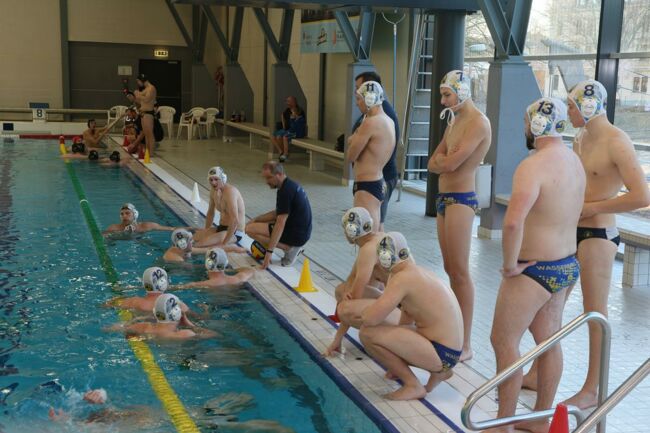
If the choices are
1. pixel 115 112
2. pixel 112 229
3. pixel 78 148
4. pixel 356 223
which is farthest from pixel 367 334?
pixel 115 112

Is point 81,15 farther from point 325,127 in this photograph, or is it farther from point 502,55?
point 502,55

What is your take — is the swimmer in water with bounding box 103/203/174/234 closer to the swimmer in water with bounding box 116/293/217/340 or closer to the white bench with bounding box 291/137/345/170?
the swimmer in water with bounding box 116/293/217/340

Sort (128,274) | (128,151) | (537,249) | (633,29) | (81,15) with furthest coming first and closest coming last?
(81,15), (128,151), (633,29), (128,274), (537,249)

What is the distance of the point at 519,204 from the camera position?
10.8ft

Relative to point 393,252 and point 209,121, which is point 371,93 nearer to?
point 393,252

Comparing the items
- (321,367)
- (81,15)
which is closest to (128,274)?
(321,367)

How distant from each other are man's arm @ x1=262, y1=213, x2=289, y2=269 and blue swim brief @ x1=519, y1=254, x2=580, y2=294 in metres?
3.73

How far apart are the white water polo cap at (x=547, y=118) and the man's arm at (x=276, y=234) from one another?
380 cm

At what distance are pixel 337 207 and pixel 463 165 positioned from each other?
615cm

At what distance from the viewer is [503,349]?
3541 millimetres

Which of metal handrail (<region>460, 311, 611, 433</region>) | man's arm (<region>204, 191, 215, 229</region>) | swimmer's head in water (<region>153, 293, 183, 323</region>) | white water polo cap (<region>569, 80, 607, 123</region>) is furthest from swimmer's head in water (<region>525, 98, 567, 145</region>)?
man's arm (<region>204, 191, 215, 229</region>)

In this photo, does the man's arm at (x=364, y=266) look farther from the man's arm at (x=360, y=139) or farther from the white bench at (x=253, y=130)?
the white bench at (x=253, y=130)

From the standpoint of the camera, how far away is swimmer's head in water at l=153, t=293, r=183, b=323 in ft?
17.4

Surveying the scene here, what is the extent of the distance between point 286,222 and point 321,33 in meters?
9.08
